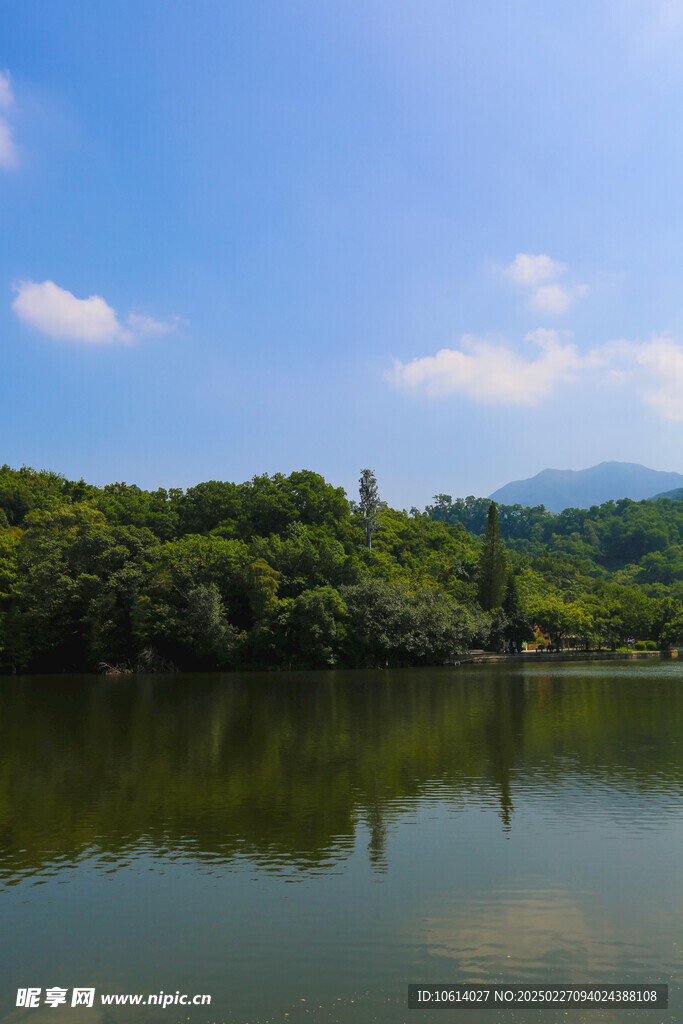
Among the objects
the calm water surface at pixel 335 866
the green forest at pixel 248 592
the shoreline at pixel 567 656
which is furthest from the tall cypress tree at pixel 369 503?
the calm water surface at pixel 335 866

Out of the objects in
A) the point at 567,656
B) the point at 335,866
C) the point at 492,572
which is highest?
the point at 492,572

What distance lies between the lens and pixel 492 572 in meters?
85.1

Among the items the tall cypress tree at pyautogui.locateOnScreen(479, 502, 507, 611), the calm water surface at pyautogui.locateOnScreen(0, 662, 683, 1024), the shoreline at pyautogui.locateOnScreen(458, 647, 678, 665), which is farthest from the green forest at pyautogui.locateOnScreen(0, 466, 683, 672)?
the calm water surface at pyautogui.locateOnScreen(0, 662, 683, 1024)

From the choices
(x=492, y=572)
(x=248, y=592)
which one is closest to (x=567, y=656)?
(x=492, y=572)

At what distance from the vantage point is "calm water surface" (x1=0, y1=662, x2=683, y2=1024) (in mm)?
8297

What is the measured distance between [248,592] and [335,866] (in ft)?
185

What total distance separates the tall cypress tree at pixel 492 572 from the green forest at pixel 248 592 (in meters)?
0.16

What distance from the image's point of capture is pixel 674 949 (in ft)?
29.0

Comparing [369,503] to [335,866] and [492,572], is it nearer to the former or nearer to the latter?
[492,572]

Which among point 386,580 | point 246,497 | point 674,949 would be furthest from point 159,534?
point 674,949

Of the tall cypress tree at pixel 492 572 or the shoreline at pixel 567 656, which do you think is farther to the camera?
the tall cypress tree at pixel 492 572

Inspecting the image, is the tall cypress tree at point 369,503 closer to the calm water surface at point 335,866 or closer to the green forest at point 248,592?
the green forest at point 248,592

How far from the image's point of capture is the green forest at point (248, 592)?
213ft

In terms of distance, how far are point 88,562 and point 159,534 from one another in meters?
17.7
